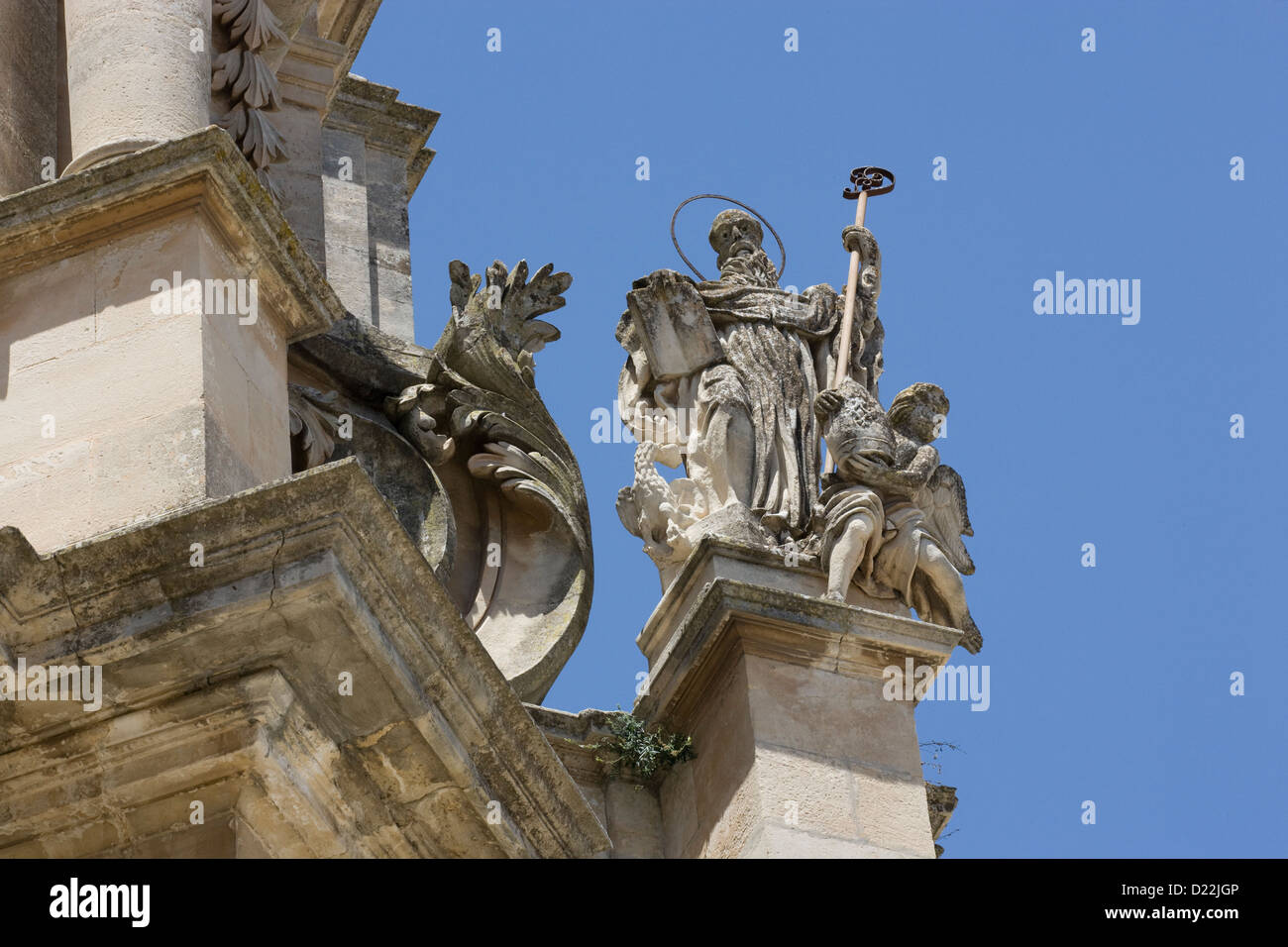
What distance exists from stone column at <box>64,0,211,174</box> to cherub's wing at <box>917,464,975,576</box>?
14.8 ft

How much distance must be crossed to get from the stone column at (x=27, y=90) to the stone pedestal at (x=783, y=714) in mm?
3841

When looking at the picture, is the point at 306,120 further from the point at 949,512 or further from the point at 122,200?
the point at 122,200

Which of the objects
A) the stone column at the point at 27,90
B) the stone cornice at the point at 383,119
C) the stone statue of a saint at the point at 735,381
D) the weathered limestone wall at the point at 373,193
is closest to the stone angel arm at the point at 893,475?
the stone statue of a saint at the point at 735,381

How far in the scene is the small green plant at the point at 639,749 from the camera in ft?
44.6

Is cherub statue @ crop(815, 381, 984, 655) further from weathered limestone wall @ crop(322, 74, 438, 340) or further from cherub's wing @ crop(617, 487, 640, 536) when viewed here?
weathered limestone wall @ crop(322, 74, 438, 340)

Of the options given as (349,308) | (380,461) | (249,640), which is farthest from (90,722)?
(349,308)

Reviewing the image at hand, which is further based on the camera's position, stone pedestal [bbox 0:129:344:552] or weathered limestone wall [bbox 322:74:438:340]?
weathered limestone wall [bbox 322:74:438:340]

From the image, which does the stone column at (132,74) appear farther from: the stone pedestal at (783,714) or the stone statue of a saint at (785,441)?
the stone statue of a saint at (785,441)

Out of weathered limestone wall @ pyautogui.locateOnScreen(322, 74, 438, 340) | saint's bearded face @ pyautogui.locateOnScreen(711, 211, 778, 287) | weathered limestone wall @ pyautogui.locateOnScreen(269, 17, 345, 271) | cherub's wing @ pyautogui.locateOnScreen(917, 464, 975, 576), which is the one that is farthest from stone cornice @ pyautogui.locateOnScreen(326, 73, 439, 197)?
cherub's wing @ pyautogui.locateOnScreen(917, 464, 975, 576)

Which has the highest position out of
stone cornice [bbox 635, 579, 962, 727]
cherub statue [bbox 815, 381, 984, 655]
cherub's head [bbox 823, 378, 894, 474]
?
cherub's head [bbox 823, 378, 894, 474]

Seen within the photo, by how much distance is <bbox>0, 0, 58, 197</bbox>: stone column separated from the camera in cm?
1083

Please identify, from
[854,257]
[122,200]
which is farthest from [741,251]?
[122,200]

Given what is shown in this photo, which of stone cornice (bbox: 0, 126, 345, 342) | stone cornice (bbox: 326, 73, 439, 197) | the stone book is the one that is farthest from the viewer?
stone cornice (bbox: 326, 73, 439, 197)

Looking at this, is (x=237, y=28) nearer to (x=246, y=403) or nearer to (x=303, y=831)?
(x=246, y=403)
